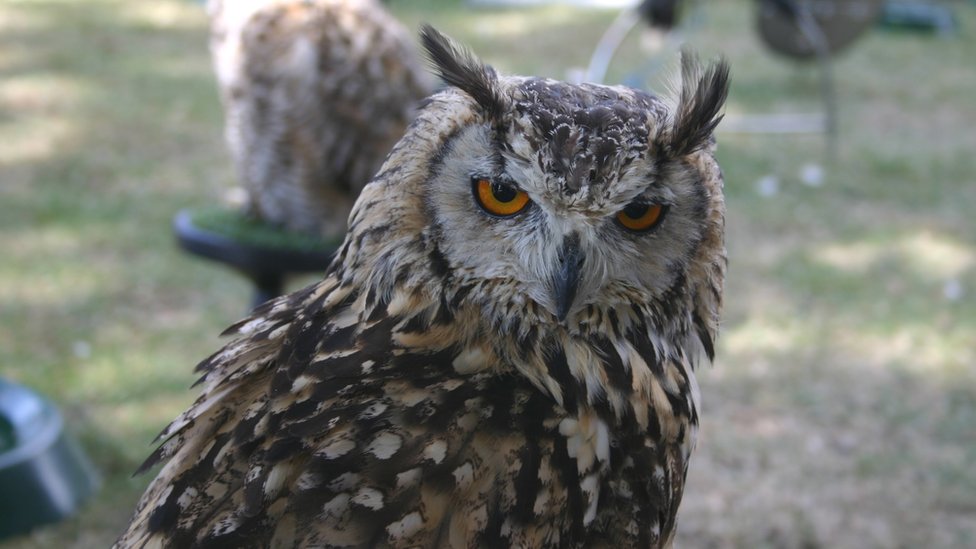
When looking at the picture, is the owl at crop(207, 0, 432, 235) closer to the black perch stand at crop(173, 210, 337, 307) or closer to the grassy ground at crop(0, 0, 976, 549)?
the black perch stand at crop(173, 210, 337, 307)

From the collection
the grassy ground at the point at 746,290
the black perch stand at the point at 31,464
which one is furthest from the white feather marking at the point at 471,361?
the grassy ground at the point at 746,290

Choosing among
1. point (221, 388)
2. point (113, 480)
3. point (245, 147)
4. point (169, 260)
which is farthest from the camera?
point (169, 260)

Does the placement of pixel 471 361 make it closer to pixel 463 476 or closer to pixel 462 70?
pixel 463 476

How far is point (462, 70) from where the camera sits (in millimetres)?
1427

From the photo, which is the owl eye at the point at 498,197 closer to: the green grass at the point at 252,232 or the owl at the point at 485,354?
the owl at the point at 485,354

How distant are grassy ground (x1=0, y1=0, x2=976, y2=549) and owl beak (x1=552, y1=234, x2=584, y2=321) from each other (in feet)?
7.17

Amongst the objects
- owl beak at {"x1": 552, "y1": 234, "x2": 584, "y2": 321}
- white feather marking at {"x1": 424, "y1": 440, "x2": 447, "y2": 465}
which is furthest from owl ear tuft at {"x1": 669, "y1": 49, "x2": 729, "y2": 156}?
white feather marking at {"x1": 424, "y1": 440, "x2": 447, "y2": 465}

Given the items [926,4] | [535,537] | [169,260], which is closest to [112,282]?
[169,260]

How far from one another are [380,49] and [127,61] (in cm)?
→ 605

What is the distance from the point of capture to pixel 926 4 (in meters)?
12.0

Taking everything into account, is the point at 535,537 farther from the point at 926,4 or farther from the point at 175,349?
the point at 926,4

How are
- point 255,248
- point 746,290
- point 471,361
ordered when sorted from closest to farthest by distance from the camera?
point 471,361, point 255,248, point 746,290

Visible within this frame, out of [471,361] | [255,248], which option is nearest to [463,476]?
[471,361]

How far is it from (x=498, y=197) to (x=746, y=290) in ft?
13.0
